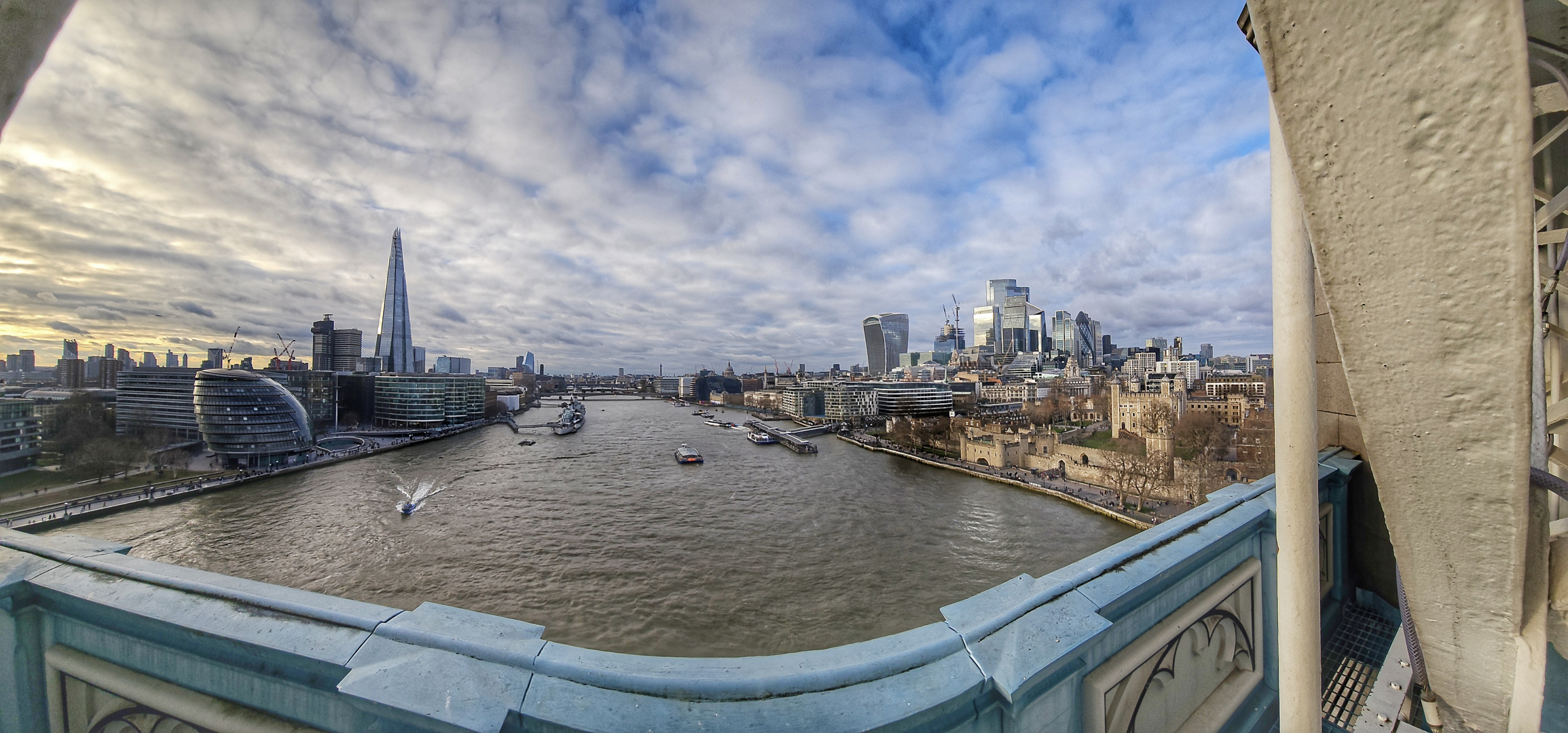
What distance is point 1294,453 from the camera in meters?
0.72

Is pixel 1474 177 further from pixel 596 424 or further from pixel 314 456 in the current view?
pixel 596 424

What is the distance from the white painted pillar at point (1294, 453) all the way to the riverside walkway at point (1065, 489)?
8.14 metres

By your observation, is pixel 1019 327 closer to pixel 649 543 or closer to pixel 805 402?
pixel 805 402

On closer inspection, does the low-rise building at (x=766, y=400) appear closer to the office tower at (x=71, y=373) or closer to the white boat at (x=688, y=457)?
the white boat at (x=688, y=457)

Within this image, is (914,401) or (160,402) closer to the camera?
(160,402)

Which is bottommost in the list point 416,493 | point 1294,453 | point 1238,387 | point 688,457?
point 416,493

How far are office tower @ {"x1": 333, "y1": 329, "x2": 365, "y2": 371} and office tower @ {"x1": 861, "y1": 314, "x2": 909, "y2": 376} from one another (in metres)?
50.3

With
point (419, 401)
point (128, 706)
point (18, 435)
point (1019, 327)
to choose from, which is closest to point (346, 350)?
point (419, 401)

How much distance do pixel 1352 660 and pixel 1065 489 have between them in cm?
1287

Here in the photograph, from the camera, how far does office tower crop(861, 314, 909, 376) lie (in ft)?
202

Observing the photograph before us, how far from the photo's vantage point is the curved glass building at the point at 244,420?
1484 cm

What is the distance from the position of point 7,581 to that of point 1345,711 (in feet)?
8.01

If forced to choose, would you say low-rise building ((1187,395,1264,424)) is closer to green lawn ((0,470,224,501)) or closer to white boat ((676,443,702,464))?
white boat ((676,443,702,464))

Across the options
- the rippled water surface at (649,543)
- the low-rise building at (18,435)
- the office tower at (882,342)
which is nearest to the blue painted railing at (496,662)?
the rippled water surface at (649,543)
